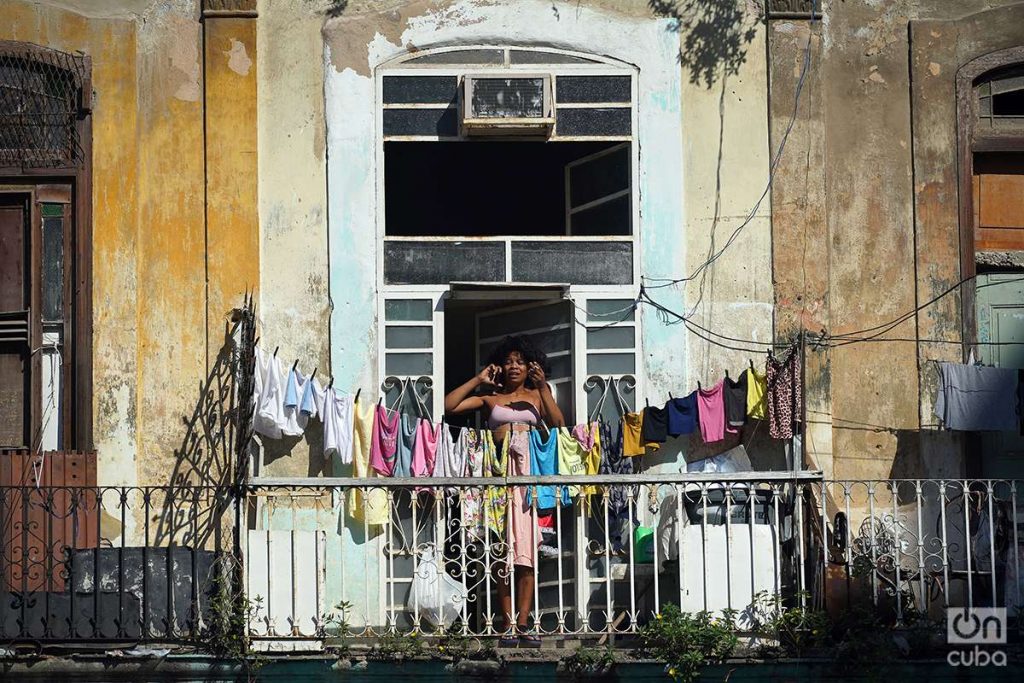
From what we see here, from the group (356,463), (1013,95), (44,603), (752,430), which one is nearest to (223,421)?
(356,463)

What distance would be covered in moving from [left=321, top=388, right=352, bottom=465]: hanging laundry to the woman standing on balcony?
0.72 m

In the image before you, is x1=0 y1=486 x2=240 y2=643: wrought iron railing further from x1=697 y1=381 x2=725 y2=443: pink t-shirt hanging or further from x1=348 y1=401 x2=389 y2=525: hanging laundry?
x1=697 y1=381 x2=725 y2=443: pink t-shirt hanging

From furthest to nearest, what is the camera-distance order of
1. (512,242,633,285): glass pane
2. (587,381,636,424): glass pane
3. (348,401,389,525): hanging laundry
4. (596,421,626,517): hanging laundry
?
(512,242,633,285): glass pane < (587,381,636,424): glass pane < (596,421,626,517): hanging laundry < (348,401,389,525): hanging laundry

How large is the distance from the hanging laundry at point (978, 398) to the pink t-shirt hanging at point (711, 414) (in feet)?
4.81

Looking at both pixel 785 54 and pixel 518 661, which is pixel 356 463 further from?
pixel 785 54

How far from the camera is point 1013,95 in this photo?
13414 millimetres

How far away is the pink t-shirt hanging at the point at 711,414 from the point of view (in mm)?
12648

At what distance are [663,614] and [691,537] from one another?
512 millimetres

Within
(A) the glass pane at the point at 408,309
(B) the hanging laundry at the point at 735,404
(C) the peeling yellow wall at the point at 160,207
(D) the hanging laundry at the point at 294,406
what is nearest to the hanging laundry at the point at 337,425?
(D) the hanging laundry at the point at 294,406

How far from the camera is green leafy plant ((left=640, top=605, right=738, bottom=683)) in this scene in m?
11.7

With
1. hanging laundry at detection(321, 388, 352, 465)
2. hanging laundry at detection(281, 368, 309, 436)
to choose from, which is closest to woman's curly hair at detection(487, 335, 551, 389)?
hanging laundry at detection(321, 388, 352, 465)

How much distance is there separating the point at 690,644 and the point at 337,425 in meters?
2.76

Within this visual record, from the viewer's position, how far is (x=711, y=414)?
1268cm

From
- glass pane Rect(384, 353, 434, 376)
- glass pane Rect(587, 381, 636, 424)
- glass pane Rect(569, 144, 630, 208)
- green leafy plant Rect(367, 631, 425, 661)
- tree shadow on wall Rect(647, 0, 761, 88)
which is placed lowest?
green leafy plant Rect(367, 631, 425, 661)
